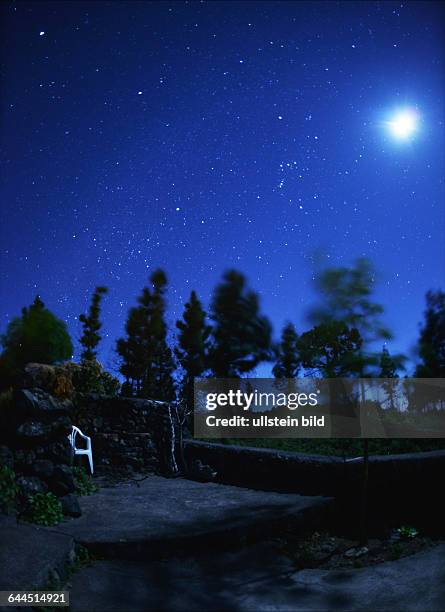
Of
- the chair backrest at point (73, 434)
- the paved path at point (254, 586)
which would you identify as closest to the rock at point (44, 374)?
the chair backrest at point (73, 434)

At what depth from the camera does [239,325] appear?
16.9 m

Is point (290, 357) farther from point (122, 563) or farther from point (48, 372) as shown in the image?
point (122, 563)

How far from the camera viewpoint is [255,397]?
12.9 meters

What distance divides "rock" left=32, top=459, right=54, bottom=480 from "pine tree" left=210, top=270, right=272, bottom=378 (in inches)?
421

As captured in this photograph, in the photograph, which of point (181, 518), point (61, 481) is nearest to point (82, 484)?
point (61, 481)

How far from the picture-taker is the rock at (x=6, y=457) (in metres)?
5.92

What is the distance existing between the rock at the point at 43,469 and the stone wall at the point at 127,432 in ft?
10.2

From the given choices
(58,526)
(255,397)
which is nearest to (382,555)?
(58,526)

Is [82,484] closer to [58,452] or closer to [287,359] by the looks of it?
[58,452]

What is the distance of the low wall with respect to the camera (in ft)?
19.3

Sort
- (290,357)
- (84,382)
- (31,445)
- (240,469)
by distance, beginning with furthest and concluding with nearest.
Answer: (290,357) → (84,382) → (240,469) → (31,445)

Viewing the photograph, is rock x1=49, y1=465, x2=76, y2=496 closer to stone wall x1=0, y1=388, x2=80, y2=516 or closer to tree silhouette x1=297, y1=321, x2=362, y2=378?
stone wall x1=0, y1=388, x2=80, y2=516

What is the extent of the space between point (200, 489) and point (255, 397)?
5.07 m

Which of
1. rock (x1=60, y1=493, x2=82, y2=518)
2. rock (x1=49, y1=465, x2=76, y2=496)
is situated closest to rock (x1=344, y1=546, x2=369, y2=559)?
rock (x1=60, y1=493, x2=82, y2=518)
